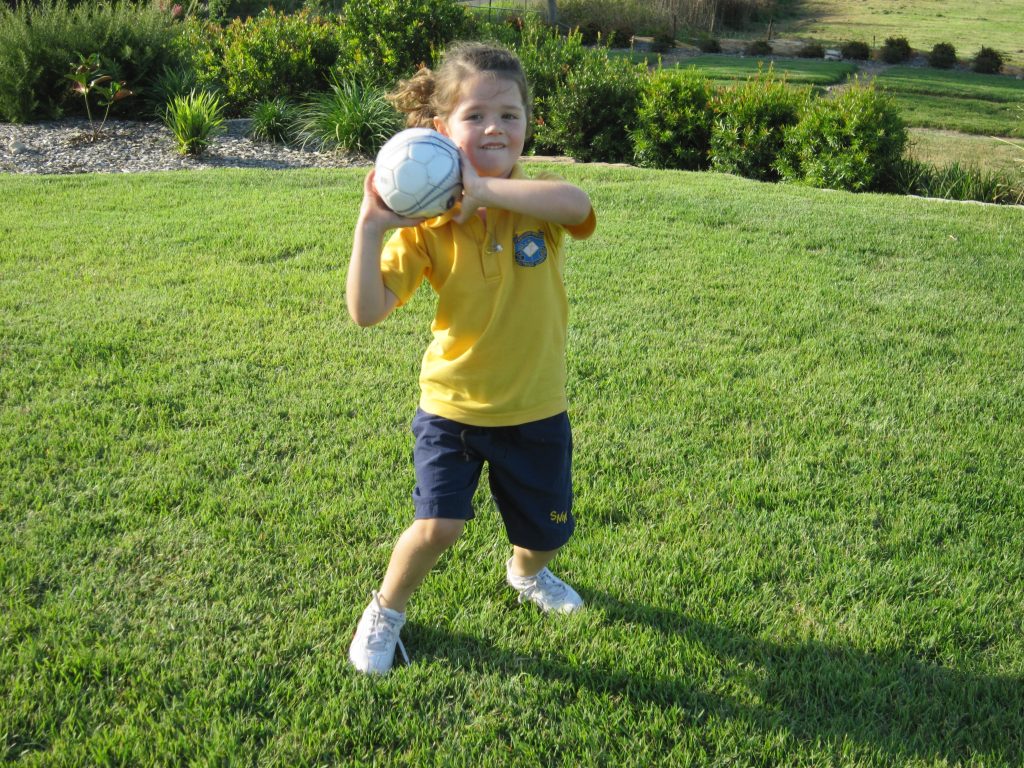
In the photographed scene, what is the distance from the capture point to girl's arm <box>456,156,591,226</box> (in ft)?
6.86

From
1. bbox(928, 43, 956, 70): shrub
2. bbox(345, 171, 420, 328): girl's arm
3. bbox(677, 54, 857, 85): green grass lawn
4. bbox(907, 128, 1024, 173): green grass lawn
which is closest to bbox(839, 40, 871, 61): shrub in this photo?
bbox(677, 54, 857, 85): green grass lawn

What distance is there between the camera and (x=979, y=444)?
385cm

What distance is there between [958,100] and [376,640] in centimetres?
2003

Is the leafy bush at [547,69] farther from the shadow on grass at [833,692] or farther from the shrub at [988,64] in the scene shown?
the shrub at [988,64]

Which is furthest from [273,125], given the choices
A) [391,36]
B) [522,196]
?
[522,196]

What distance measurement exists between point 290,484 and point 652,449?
151cm

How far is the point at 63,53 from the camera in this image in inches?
423

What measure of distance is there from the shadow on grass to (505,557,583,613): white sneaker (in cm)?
15

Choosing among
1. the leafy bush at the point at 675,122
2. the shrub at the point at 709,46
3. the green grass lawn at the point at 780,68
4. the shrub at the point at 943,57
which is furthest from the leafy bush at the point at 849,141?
the shrub at the point at 943,57

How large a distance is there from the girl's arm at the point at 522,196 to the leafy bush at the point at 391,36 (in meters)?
9.52

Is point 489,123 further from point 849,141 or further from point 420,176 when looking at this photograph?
point 849,141

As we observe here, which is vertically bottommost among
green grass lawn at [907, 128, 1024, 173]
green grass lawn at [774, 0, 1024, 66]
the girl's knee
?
the girl's knee

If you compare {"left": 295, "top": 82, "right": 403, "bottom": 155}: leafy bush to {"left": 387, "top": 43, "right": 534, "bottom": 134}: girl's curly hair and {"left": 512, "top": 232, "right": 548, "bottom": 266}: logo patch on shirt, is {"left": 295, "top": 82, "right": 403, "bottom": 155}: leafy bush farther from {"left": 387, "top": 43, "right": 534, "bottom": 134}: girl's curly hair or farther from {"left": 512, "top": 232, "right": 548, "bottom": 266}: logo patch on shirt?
{"left": 512, "top": 232, "right": 548, "bottom": 266}: logo patch on shirt

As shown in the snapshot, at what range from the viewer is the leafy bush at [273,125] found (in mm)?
10359
